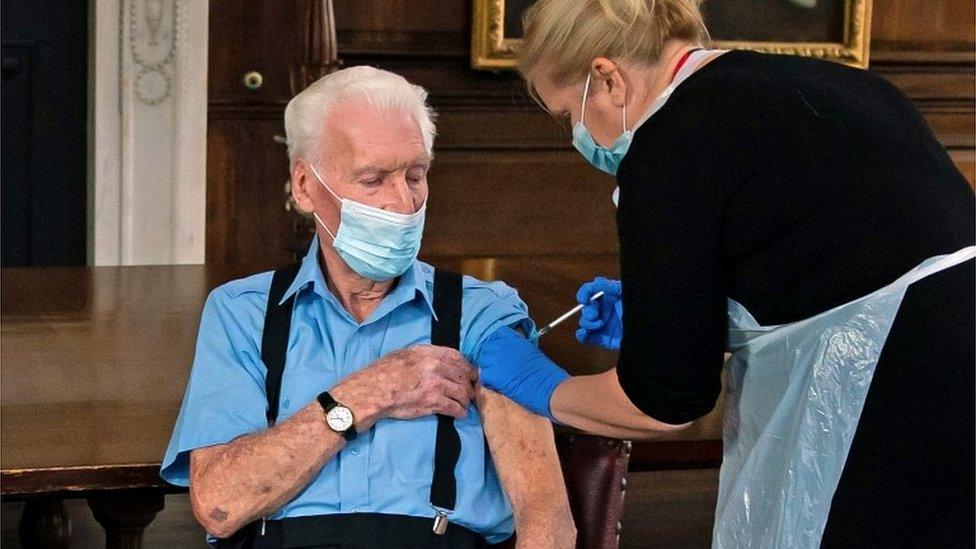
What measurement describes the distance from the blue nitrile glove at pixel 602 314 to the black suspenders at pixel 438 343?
19 centimetres

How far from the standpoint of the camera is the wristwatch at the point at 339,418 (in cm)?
210

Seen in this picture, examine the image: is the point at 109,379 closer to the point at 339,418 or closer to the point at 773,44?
the point at 339,418

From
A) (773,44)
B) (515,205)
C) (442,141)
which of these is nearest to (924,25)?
(773,44)

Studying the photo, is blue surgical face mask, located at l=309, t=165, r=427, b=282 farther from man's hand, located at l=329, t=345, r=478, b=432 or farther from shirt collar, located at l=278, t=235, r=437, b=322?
man's hand, located at l=329, t=345, r=478, b=432

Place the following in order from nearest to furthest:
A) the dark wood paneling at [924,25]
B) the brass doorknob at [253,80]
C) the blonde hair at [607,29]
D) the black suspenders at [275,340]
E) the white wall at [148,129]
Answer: the blonde hair at [607,29]
the black suspenders at [275,340]
the white wall at [148,129]
the brass doorknob at [253,80]
the dark wood paneling at [924,25]

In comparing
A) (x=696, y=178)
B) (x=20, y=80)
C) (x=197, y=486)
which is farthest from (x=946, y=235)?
(x=20, y=80)

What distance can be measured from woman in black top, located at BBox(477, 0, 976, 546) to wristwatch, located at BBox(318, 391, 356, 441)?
1.23 ft

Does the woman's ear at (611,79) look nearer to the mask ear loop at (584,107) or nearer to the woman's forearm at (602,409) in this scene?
the mask ear loop at (584,107)

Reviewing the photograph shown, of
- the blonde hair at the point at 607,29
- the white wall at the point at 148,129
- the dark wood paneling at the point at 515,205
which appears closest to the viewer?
the blonde hair at the point at 607,29

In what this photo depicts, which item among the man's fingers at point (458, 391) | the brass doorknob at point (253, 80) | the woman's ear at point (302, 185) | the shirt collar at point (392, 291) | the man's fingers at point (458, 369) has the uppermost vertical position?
the woman's ear at point (302, 185)

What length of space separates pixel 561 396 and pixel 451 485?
0.25m

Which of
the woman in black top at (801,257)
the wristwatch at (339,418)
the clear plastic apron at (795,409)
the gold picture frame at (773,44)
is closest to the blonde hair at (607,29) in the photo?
the woman in black top at (801,257)

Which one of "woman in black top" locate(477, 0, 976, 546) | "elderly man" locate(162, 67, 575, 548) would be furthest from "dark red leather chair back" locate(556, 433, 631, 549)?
"woman in black top" locate(477, 0, 976, 546)

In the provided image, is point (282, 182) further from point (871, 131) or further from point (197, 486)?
point (871, 131)
